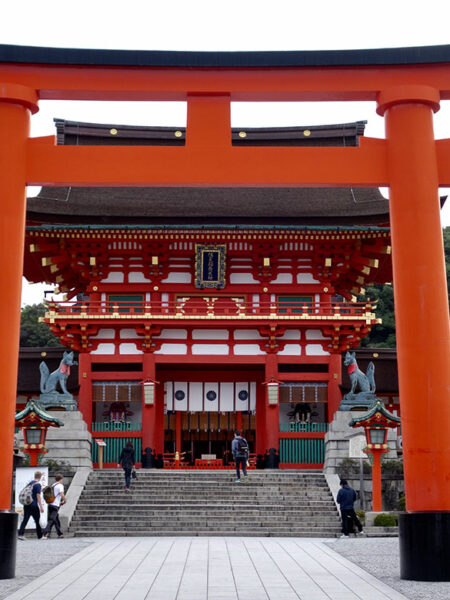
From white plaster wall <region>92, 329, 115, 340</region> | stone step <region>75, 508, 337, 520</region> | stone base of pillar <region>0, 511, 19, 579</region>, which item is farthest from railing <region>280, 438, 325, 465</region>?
stone base of pillar <region>0, 511, 19, 579</region>

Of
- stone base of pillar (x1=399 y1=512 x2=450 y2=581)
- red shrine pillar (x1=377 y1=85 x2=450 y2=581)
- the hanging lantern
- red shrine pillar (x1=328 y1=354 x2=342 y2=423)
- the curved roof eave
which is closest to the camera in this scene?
stone base of pillar (x1=399 y1=512 x2=450 y2=581)

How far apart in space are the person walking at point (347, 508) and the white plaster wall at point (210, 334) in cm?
1027

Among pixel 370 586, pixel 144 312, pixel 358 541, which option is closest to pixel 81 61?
pixel 370 586

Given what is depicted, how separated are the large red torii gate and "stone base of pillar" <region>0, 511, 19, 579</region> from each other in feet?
3.65

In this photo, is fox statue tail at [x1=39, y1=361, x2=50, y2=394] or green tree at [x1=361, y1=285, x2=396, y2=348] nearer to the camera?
fox statue tail at [x1=39, y1=361, x2=50, y2=394]

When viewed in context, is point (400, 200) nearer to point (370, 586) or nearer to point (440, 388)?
point (440, 388)

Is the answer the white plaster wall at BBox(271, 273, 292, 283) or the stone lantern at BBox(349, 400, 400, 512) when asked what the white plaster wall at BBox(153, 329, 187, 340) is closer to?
the white plaster wall at BBox(271, 273, 292, 283)

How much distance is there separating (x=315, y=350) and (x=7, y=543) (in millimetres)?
19059

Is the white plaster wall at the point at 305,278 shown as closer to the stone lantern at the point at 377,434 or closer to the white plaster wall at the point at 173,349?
the white plaster wall at the point at 173,349

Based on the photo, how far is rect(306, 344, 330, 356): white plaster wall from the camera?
29812 millimetres

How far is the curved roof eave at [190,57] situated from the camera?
12.6 meters

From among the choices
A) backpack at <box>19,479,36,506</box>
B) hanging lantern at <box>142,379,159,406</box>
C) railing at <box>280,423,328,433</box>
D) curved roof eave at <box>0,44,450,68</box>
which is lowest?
backpack at <box>19,479,36,506</box>

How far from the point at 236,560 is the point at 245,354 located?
15214 millimetres

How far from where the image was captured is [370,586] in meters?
11.3
